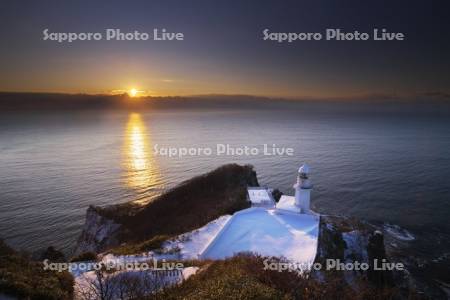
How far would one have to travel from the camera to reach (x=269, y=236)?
2217 centimetres

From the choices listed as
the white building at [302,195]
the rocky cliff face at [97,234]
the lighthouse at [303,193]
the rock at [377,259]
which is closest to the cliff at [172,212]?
the rocky cliff face at [97,234]

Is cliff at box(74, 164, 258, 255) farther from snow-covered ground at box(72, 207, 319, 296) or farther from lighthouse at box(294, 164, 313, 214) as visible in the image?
lighthouse at box(294, 164, 313, 214)

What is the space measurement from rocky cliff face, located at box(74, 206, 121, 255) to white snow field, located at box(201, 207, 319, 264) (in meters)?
17.1

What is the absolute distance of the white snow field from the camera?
19938 mm

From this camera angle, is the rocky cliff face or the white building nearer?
the white building

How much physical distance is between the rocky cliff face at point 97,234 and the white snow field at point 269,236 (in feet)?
56.1

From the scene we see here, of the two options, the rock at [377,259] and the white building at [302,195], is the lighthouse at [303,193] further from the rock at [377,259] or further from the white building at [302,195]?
the rock at [377,259]

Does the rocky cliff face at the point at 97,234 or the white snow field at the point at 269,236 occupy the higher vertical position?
the white snow field at the point at 269,236

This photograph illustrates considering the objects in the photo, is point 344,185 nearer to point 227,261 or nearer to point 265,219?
point 265,219

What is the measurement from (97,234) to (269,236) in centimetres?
2399

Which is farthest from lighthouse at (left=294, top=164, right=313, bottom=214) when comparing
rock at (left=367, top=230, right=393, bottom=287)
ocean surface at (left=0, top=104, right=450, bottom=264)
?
ocean surface at (left=0, top=104, right=450, bottom=264)

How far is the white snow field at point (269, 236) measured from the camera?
19938mm

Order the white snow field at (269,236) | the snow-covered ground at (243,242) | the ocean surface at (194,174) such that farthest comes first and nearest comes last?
the ocean surface at (194,174)
the white snow field at (269,236)
the snow-covered ground at (243,242)

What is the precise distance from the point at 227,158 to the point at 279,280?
70.0 m
